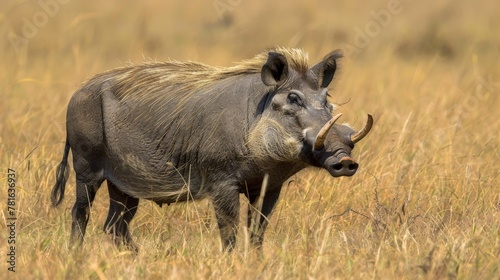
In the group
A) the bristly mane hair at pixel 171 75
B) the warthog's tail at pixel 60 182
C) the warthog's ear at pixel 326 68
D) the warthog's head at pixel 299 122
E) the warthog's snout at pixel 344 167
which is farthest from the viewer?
the warthog's tail at pixel 60 182

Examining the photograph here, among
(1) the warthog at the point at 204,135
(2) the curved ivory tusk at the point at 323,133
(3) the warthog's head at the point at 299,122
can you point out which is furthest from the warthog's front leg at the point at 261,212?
(2) the curved ivory tusk at the point at 323,133

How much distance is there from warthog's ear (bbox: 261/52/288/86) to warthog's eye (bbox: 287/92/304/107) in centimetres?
11

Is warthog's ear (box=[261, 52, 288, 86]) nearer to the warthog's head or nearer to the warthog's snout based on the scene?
the warthog's head

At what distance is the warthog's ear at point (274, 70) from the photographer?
5297 millimetres

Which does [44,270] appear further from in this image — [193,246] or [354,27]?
[354,27]

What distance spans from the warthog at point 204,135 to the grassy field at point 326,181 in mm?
172

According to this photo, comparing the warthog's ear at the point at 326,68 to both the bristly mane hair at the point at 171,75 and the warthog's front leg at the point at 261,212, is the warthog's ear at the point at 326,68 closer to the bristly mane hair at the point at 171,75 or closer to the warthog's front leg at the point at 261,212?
the bristly mane hair at the point at 171,75

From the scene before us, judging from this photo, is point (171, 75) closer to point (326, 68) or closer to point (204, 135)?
point (204, 135)

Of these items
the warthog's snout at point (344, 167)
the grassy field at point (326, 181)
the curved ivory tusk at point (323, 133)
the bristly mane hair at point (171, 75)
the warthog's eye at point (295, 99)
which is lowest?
the grassy field at point (326, 181)

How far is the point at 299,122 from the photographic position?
5180 millimetres

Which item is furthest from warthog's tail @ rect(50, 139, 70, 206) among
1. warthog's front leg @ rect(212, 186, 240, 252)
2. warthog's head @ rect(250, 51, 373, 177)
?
warthog's head @ rect(250, 51, 373, 177)

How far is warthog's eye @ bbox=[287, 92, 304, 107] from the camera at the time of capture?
5.23 meters

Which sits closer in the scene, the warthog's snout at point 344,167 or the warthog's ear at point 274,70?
the warthog's snout at point 344,167

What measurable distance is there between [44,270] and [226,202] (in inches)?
47.3
